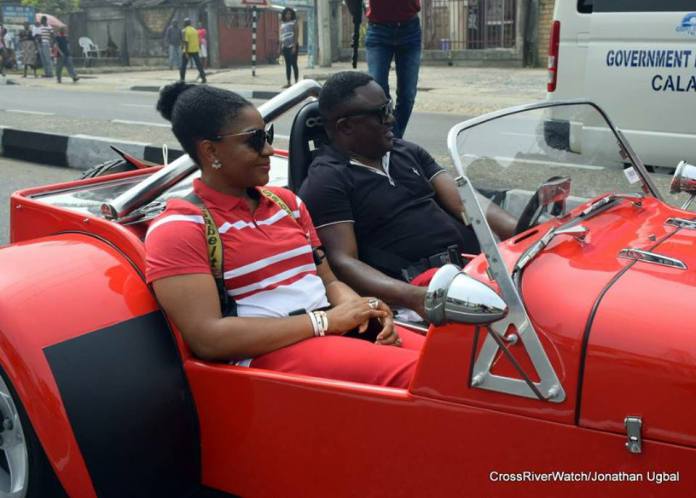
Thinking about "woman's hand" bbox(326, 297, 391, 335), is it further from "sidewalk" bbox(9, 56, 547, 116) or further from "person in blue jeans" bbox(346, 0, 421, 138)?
"sidewalk" bbox(9, 56, 547, 116)

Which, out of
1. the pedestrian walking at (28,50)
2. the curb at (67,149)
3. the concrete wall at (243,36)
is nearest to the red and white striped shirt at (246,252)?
the curb at (67,149)

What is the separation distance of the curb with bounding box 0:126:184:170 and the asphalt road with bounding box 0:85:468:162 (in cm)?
65

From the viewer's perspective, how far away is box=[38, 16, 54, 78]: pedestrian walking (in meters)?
24.5

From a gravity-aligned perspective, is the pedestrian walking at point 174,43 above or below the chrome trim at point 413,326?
above

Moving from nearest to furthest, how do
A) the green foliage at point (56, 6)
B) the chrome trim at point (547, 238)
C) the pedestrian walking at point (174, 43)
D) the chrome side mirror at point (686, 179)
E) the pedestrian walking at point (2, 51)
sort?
the chrome trim at point (547, 238) → the chrome side mirror at point (686, 179) → the pedestrian walking at point (2, 51) → the pedestrian walking at point (174, 43) → the green foliage at point (56, 6)

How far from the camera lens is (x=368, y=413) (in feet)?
6.19

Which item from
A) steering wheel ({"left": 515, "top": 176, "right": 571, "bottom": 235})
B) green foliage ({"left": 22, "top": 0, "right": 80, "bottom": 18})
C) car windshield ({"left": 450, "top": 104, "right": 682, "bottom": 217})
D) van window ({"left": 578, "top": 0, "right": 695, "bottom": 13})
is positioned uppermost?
green foliage ({"left": 22, "top": 0, "right": 80, "bottom": 18})

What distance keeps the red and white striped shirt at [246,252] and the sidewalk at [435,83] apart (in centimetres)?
692

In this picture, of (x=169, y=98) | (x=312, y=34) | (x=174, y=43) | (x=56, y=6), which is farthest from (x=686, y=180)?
(x=56, y=6)

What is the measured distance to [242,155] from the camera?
2.33m

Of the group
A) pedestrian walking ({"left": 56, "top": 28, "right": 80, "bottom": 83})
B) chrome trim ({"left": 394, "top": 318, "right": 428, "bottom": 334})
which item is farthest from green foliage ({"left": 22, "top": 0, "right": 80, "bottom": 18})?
chrome trim ({"left": 394, "top": 318, "right": 428, "bottom": 334})

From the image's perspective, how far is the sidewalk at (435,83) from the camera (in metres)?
13.5

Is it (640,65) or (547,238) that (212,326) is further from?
(640,65)

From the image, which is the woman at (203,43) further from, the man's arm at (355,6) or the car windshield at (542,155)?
the car windshield at (542,155)
